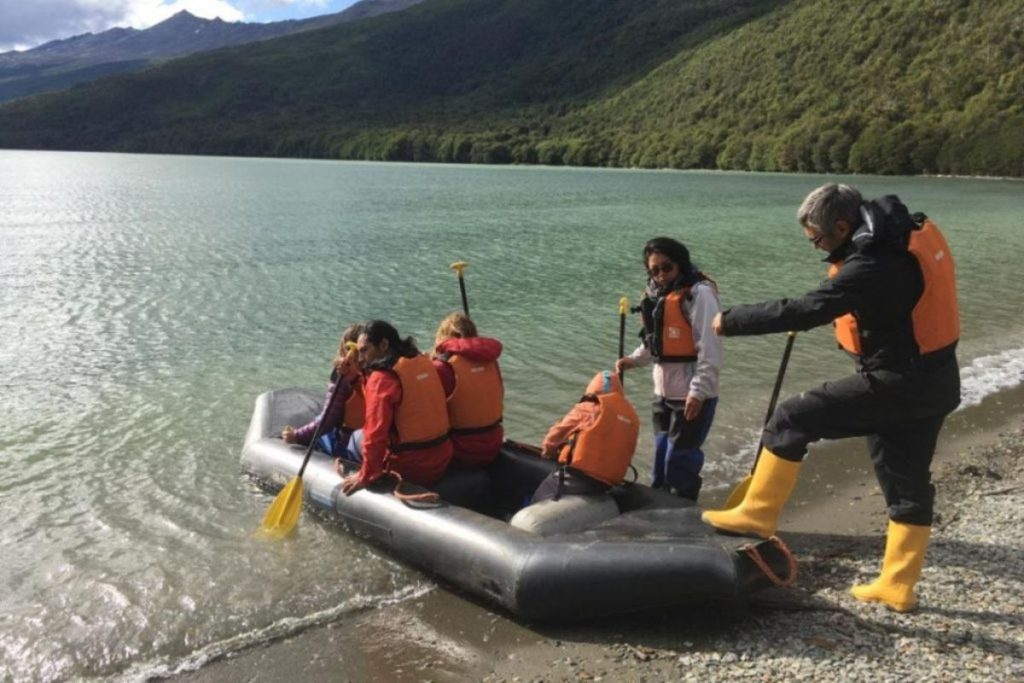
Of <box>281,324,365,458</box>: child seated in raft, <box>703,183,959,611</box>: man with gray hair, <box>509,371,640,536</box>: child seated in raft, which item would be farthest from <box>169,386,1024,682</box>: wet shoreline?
<box>281,324,365,458</box>: child seated in raft

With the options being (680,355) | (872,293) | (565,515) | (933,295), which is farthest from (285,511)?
(933,295)

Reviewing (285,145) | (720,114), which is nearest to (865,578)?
(720,114)

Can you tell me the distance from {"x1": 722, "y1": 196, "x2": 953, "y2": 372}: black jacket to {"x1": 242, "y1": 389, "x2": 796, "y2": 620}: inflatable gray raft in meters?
1.28

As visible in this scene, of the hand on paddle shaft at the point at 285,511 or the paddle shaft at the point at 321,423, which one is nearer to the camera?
the hand on paddle shaft at the point at 285,511

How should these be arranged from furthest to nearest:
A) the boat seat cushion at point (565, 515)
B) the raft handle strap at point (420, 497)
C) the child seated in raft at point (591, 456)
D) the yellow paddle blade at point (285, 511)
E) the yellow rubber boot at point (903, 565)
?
1. the yellow paddle blade at point (285, 511)
2. the raft handle strap at point (420, 497)
3. the child seated in raft at point (591, 456)
4. the boat seat cushion at point (565, 515)
5. the yellow rubber boot at point (903, 565)

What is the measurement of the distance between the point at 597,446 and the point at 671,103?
11422 centimetres

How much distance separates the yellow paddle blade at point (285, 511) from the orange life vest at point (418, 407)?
3.14 ft

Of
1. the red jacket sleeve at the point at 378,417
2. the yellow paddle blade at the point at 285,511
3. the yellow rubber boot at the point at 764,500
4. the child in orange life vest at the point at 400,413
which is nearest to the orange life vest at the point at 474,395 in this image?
the child in orange life vest at the point at 400,413

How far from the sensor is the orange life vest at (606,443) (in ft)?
17.6

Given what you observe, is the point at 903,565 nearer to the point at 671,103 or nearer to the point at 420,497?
the point at 420,497

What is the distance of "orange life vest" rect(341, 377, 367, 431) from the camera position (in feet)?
21.8

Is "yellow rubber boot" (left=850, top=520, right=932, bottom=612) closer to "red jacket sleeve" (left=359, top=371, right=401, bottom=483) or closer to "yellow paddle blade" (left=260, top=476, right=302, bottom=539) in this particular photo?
"red jacket sleeve" (left=359, top=371, right=401, bottom=483)

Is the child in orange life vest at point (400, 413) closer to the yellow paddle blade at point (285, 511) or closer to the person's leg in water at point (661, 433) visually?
the yellow paddle blade at point (285, 511)

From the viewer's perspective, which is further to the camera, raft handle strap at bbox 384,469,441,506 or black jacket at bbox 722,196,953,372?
raft handle strap at bbox 384,469,441,506
